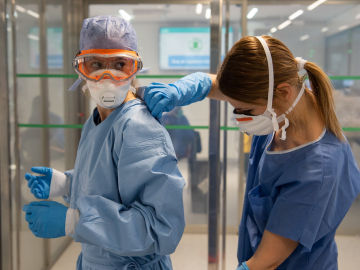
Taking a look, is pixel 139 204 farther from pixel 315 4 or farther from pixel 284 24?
pixel 315 4

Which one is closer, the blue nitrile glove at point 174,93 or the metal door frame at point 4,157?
the blue nitrile glove at point 174,93

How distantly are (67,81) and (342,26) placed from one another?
1588mm

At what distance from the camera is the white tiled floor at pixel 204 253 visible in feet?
6.65

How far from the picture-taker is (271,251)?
1.08m

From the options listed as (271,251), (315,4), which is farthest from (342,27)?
(271,251)

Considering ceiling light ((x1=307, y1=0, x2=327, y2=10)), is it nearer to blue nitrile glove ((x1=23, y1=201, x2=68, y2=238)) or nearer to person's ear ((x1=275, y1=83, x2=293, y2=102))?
person's ear ((x1=275, y1=83, x2=293, y2=102))

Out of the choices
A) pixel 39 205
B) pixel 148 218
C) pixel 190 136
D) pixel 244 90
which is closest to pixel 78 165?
pixel 39 205

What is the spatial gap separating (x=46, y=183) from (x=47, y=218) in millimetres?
320

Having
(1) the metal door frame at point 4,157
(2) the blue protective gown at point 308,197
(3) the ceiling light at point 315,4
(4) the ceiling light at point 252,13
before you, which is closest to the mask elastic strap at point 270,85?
(2) the blue protective gown at point 308,197

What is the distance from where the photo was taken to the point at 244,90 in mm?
1056

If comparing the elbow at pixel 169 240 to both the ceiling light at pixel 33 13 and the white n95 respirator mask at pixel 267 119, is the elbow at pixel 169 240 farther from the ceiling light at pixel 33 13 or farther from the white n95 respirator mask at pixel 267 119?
the ceiling light at pixel 33 13

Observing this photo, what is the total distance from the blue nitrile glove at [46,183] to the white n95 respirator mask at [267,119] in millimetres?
693

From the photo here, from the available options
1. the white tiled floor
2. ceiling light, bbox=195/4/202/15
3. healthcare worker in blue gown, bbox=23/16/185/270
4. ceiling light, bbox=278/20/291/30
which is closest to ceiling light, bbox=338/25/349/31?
ceiling light, bbox=278/20/291/30

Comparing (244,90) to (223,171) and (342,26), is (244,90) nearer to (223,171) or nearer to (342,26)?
(223,171)
